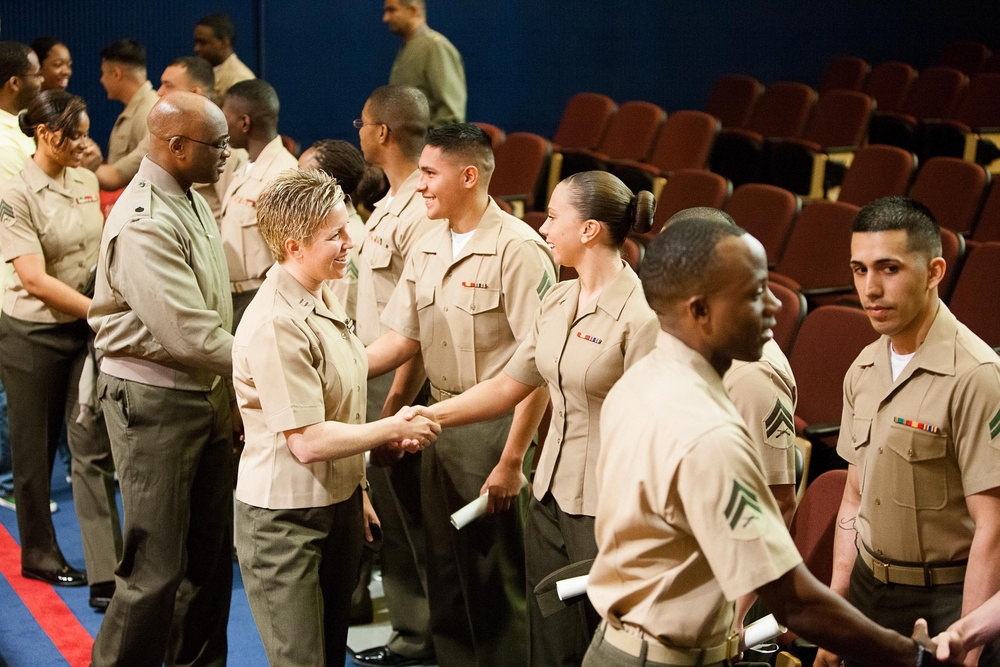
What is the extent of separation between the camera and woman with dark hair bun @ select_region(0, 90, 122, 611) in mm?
4090

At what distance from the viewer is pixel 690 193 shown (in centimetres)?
665

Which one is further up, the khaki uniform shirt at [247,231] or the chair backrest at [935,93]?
the chair backrest at [935,93]

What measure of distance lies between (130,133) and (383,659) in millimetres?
3480

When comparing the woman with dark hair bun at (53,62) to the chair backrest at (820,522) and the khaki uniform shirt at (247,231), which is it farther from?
the chair backrest at (820,522)

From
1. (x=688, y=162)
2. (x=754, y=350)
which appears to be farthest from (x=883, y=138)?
(x=754, y=350)

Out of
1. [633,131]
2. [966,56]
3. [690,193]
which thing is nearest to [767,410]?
[690,193]

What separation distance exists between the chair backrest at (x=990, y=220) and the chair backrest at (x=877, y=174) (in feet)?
1.85

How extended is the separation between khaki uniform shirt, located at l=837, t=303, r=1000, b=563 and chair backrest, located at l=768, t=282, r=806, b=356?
1.94 m

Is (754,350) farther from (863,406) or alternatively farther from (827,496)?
(827,496)

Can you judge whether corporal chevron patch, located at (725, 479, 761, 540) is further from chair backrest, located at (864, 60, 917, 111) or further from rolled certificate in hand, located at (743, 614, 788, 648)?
chair backrest, located at (864, 60, 917, 111)

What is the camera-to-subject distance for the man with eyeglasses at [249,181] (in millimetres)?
4461

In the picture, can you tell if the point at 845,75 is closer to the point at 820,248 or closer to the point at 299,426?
the point at 820,248

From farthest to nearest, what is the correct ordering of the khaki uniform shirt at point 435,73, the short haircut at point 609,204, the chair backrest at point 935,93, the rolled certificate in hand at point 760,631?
the chair backrest at point 935,93 → the khaki uniform shirt at point 435,73 → the short haircut at point 609,204 → the rolled certificate in hand at point 760,631

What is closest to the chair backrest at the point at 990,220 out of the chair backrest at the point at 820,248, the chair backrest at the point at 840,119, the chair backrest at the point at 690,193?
the chair backrest at the point at 820,248
